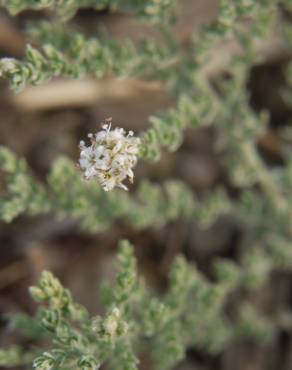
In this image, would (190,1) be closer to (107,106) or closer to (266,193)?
(107,106)

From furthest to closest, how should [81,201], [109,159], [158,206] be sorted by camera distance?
[158,206] < [81,201] < [109,159]

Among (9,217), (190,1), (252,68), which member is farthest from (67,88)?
(9,217)

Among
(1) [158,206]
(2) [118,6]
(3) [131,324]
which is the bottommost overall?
(3) [131,324]

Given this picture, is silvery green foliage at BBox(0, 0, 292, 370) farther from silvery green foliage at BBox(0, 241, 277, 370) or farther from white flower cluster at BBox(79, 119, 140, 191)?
white flower cluster at BBox(79, 119, 140, 191)

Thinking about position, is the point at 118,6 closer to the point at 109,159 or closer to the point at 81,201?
the point at 81,201

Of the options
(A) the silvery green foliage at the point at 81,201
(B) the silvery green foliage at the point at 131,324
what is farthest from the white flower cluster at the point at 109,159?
(A) the silvery green foliage at the point at 81,201

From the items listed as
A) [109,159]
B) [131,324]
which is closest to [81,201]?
[131,324]

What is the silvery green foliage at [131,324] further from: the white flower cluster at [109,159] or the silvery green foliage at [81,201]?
the white flower cluster at [109,159]

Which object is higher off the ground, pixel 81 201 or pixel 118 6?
pixel 118 6

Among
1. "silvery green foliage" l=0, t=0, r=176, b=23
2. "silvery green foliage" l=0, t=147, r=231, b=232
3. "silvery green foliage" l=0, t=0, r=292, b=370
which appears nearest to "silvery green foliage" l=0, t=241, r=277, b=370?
"silvery green foliage" l=0, t=0, r=292, b=370

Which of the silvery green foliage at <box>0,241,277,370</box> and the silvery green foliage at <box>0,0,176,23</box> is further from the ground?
the silvery green foliage at <box>0,0,176,23</box>
